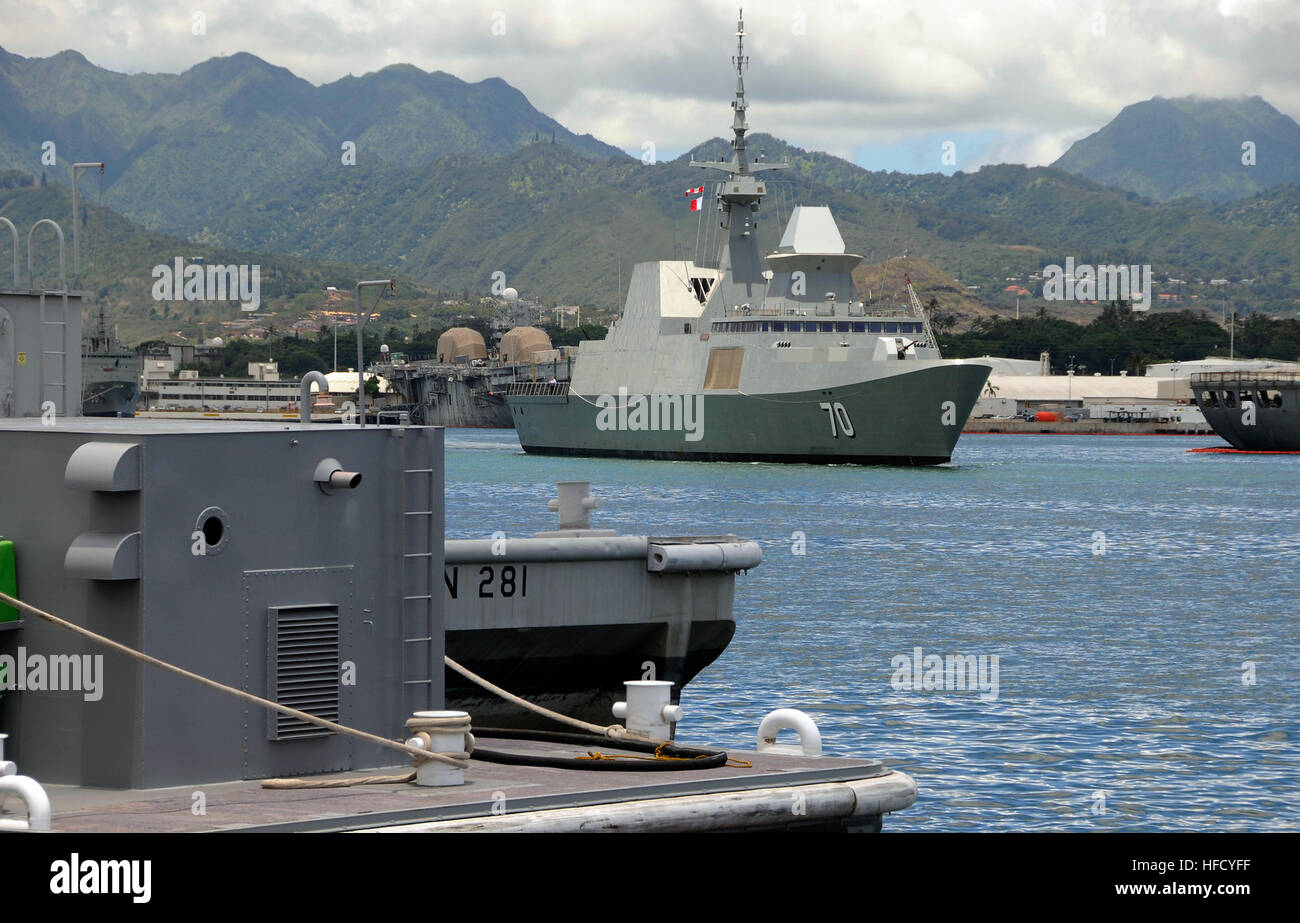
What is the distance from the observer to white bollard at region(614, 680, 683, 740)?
42.3ft

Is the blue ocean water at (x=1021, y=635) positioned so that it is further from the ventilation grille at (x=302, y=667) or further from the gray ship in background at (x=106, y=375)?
the gray ship in background at (x=106, y=375)

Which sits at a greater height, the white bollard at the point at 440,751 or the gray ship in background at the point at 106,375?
the gray ship in background at the point at 106,375

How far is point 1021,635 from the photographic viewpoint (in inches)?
1268

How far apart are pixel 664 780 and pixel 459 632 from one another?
6.33m

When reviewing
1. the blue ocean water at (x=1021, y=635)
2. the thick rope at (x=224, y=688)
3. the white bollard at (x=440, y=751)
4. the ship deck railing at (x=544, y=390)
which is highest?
the ship deck railing at (x=544, y=390)

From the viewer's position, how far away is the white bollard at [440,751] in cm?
1052

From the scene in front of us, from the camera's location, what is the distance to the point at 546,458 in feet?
370

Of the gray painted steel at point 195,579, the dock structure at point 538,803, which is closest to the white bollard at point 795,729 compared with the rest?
the dock structure at point 538,803

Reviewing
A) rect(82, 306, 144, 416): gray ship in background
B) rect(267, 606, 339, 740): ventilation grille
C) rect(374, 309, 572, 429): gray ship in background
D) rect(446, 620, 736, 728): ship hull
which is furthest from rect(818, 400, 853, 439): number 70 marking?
rect(374, 309, 572, 429): gray ship in background

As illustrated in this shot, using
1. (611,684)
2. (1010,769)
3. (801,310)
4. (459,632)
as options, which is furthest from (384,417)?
(801,310)

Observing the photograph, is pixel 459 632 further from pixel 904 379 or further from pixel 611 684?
pixel 904 379

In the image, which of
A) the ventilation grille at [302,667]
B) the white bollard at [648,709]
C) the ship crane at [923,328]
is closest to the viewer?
the ventilation grille at [302,667]

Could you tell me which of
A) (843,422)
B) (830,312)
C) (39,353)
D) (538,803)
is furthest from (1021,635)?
(830,312)

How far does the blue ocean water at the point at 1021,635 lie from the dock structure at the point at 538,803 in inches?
239
